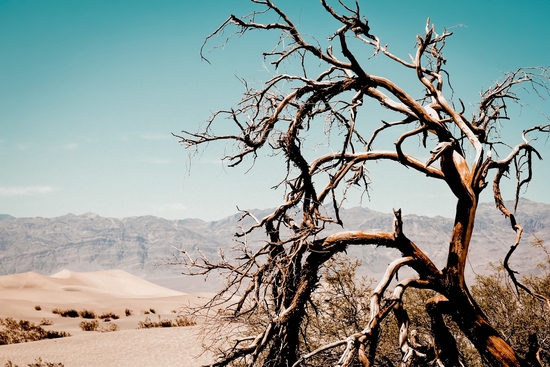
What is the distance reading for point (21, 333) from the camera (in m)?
20.8

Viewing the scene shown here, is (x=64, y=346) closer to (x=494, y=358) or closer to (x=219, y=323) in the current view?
(x=219, y=323)

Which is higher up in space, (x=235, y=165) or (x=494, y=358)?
(x=235, y=165)

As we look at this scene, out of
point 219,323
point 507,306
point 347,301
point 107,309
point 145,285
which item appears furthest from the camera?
point 145,285

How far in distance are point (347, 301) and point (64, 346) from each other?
14.3 meters

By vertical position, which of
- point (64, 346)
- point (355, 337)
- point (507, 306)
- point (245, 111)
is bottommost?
point (64, 346)

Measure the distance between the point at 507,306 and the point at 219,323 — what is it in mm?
7437

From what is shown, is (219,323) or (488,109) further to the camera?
(488,109)

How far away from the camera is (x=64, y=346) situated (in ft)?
56.9

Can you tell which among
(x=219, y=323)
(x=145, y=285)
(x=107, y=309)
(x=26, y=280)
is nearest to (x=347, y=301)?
(x=219, y=323)

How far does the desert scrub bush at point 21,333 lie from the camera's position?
62.5ft

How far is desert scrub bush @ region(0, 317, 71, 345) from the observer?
19.1 meters

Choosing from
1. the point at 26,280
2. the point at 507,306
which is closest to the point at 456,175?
the point at 507,306

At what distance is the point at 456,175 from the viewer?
4566 millimetres

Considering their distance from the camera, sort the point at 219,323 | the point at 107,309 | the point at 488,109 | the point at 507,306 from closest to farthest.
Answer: the point at 219,323 < the point at 488,109 < the point at 507,306 < the point at 107,309
